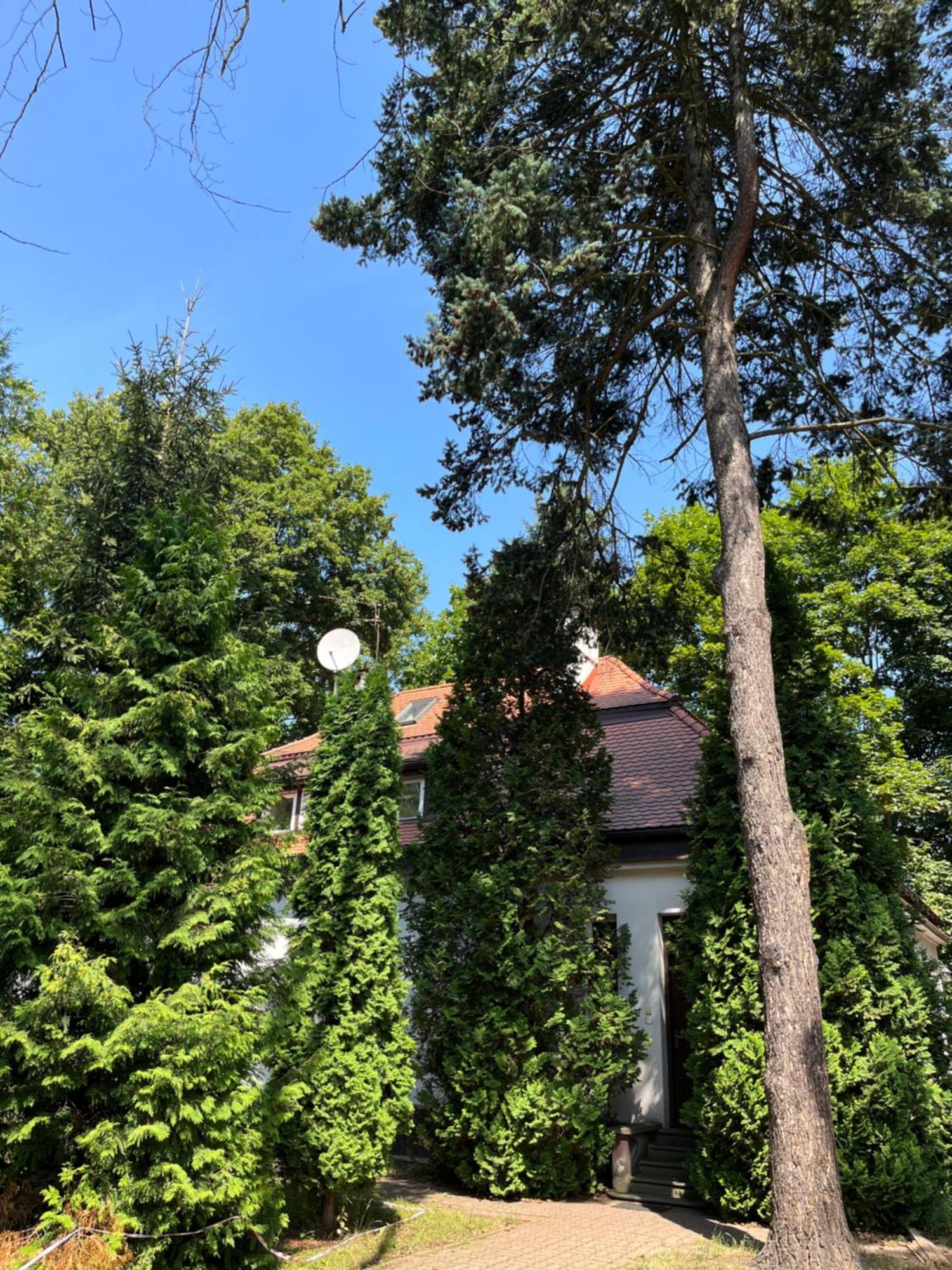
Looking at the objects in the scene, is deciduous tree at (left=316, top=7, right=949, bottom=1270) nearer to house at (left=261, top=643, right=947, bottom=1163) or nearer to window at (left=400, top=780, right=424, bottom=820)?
house at (left=261, top=643, right=947, bottom=1163)

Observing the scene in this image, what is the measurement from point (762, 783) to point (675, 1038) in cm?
544

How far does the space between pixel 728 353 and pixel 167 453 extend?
540 centimetres

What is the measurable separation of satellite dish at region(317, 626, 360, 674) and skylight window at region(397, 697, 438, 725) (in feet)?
22.3

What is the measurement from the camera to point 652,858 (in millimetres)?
11078

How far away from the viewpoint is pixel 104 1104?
561 centimetres

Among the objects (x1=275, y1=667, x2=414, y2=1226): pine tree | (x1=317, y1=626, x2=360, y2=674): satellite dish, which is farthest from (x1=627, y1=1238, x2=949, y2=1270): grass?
(x1=317, y1=626, x2=360, y2=674): satellite dish

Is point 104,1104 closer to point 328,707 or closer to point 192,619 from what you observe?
point 192,619

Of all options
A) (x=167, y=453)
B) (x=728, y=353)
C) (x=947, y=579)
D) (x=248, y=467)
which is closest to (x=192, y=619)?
(x=167, y=453)

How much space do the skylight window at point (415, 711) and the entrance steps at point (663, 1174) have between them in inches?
371

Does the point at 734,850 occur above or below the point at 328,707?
below

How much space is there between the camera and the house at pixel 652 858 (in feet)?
34.7

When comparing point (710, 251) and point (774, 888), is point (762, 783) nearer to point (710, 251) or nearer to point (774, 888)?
point (774, 888)

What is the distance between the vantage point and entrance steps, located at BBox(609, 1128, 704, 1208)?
9.04 m

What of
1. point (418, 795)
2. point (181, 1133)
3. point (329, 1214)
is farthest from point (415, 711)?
point (181, 1133)
